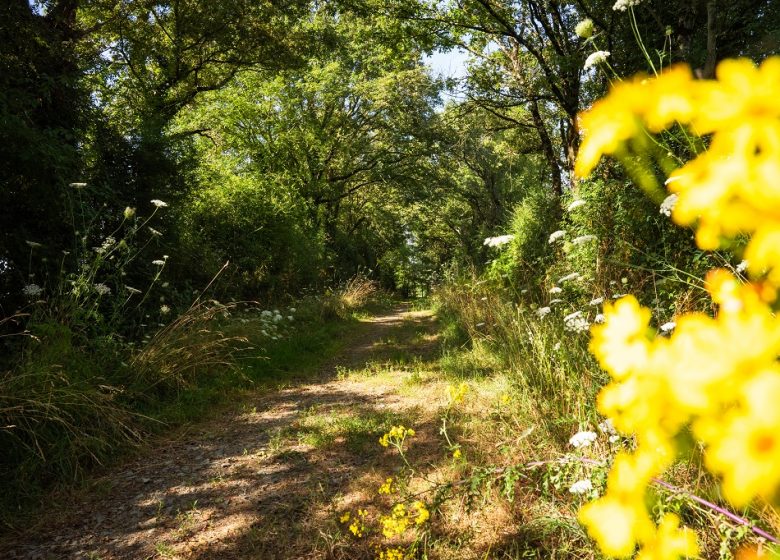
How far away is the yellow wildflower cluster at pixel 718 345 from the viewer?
0.97 feet

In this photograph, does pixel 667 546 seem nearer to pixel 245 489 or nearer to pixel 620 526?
pixel 620 526

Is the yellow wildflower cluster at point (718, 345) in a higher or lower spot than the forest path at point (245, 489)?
higher

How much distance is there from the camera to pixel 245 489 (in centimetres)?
311

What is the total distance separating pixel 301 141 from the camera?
16.2 meters

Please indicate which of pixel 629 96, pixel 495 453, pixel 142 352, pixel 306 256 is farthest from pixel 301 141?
pixel 629 96

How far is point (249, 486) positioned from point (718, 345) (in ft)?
11.1

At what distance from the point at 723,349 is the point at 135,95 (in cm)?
954

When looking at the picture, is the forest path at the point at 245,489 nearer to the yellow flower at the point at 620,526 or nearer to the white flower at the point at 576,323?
the white flower at the point at 576,323

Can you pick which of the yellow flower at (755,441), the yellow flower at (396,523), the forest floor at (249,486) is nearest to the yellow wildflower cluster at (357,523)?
the forest floor at (249,486)

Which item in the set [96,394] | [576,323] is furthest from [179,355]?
[576,323]

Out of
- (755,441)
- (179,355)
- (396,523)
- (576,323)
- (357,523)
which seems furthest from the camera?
(179,355)

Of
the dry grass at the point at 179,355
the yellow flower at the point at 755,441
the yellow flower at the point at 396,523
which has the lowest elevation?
the yellow flower at the point at 396,523

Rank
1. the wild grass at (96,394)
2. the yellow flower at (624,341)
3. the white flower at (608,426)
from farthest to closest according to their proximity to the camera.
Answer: the wild grass at (96,394) → the white flower at (608,426) → the yellow flower at (624,341)

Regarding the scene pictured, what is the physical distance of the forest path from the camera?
8.21 ft
